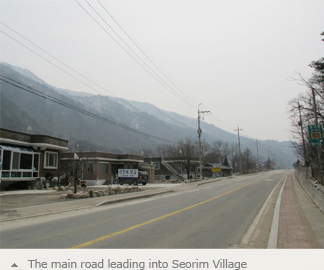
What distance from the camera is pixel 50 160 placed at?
32.0m

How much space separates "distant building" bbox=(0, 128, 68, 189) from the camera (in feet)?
80.6

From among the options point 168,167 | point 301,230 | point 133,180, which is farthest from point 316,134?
point 168,167

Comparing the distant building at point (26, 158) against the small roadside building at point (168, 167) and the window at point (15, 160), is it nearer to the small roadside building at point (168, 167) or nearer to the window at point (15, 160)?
the window at point (15, 160)

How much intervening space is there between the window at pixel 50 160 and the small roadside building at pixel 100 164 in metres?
4.00

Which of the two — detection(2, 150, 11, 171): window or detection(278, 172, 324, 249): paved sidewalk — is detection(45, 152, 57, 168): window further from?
detection(278, 172, 324, 249): paved sidewalk

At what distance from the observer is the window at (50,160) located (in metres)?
31.2

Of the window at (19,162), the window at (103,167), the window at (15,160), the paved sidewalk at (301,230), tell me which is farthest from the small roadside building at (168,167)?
the paved sidewalk at (301,230)

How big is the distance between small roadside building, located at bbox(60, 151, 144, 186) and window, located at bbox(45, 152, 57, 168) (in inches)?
157

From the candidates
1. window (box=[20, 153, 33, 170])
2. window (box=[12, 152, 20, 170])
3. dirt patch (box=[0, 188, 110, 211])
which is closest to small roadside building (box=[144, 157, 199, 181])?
window (box=[20, 153, 33, 170])

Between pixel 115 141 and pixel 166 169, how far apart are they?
127440 millimetres

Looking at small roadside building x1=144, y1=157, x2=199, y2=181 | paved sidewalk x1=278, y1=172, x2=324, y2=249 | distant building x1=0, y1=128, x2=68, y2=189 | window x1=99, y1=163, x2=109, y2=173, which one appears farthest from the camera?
small roadside building x1=144, y1=157, x2=199, y2=181

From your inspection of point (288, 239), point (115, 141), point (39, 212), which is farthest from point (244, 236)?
point (115, 141)

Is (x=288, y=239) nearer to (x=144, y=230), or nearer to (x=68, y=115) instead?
(x=144, y=230)

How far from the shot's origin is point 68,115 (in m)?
195
